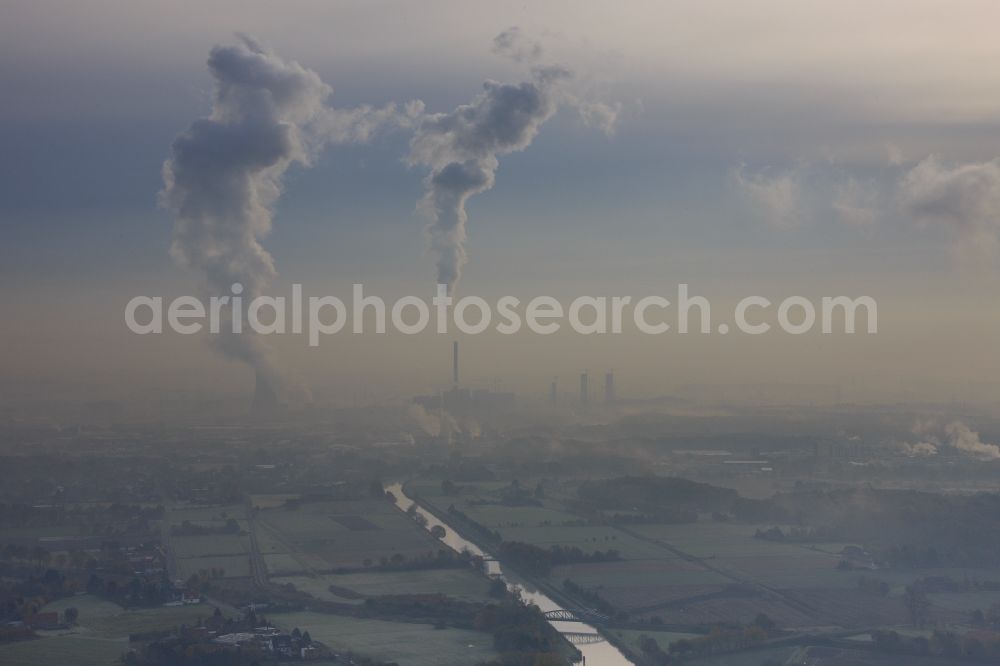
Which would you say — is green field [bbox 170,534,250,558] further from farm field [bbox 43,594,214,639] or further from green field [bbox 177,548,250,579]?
farm field [bbox 43,594,214,639]

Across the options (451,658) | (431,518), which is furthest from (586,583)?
(431,518)

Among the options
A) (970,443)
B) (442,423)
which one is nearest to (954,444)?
(970,443)

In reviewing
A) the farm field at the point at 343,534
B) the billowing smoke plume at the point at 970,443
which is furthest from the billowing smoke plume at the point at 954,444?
the farm field at the point at 343,534

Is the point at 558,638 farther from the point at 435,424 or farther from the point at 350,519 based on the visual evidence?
the point at 435,424

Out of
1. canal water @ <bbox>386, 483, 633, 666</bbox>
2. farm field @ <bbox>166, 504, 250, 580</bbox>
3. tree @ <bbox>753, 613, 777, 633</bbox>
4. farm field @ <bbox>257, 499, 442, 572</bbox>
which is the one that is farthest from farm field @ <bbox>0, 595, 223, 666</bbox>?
tree @ <bbox>753, 613, 777, 633</bbox>

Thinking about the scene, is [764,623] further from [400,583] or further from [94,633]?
[94,633]

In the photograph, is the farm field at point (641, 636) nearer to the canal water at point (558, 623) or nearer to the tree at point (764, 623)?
the canal water at point (558, 623)
